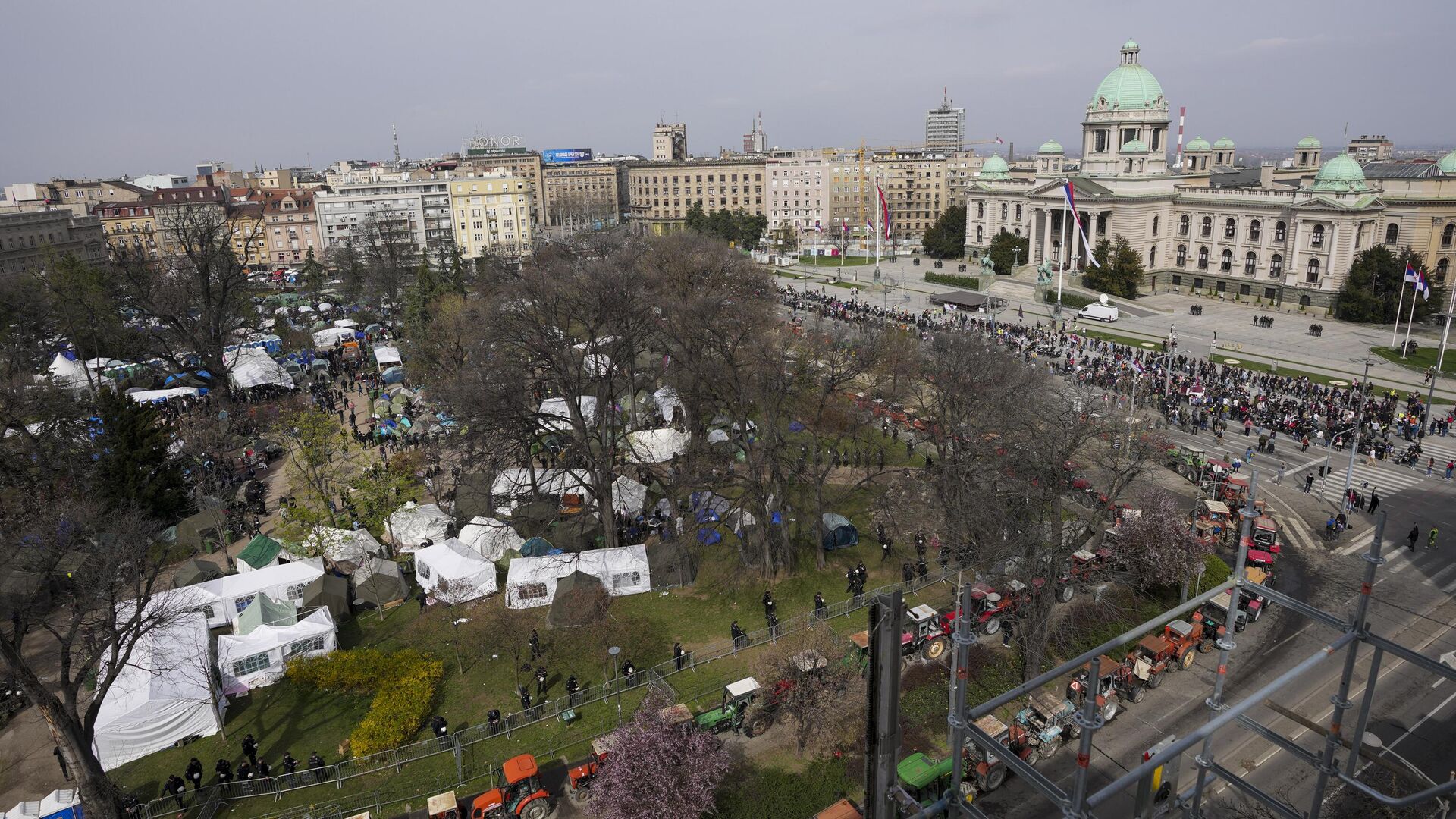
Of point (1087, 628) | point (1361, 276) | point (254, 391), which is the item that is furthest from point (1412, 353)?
point (254, 391)

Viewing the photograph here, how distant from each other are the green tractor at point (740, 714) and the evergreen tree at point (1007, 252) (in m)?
75.6

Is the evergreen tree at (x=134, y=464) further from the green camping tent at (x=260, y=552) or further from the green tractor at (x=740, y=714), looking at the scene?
the green tractor at (x=740, y=714)

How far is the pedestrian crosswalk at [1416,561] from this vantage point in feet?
87.7

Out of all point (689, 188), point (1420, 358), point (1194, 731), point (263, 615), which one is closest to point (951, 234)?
point (1420, 358)

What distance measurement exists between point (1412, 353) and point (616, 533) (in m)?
53.9

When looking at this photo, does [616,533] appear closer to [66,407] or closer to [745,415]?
[745,415]

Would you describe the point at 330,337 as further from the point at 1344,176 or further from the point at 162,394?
the point at 1344,176

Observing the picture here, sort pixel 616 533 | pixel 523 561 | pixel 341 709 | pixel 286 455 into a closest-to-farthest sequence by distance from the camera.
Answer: pixel 341 709 < pixel 523 561 < pixel 616 533 < pixel 286 455

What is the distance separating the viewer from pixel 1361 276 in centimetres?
6309

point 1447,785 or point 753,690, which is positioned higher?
point 1447,785

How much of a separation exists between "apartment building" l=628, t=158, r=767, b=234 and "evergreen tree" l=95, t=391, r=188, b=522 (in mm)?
111041

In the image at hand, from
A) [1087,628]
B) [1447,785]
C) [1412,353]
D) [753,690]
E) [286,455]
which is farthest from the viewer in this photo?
[1412,353]

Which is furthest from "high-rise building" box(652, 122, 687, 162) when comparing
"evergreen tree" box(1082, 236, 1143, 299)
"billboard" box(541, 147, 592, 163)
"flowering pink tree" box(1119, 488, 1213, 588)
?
"flowering pink tree" box(1119, 488, 1213, 588)

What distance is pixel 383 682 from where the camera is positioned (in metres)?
22.5
